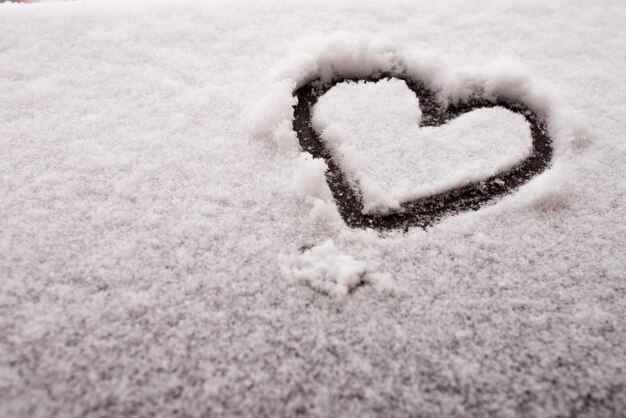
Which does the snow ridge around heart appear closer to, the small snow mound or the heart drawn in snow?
the heart drawn in snow

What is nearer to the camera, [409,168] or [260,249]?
[260,249]

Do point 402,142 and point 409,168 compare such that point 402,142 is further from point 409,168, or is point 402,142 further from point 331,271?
point 331,271

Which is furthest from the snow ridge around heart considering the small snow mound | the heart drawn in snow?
the small snow mound

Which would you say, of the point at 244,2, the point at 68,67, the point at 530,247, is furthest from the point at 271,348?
the point at 244,2

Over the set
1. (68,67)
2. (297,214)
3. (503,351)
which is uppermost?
(68,67)

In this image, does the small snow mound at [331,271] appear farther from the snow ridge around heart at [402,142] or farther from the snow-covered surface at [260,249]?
the snow ridge around heart at [402,142]

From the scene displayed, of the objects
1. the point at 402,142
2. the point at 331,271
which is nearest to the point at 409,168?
the point at 402,142

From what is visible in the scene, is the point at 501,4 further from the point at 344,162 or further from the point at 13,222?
the point at 13,222
